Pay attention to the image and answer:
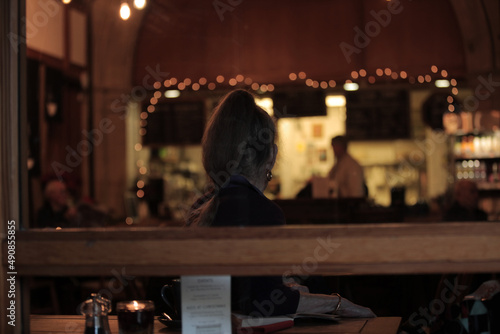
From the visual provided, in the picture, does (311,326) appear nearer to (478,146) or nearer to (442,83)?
(478,146)

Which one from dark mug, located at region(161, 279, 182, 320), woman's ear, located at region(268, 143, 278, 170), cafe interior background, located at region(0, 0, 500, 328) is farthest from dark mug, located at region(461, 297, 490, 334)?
cafe interior background, located at region(0, 0, 500, 328)

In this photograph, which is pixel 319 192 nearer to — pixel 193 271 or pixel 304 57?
pixel 304 57

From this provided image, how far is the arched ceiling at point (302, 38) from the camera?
7.70m

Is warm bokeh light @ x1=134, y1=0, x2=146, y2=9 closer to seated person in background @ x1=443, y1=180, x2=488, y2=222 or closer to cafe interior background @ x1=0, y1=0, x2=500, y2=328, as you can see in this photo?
cafe interior background @ x1=0, y1=0, x2=500, y2=328

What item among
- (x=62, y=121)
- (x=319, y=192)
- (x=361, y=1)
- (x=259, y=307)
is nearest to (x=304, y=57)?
(x=361, y=1)

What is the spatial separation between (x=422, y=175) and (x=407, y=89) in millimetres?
1075

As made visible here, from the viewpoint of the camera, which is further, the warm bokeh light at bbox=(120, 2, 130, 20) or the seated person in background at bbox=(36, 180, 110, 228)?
the warm bokeh light at bbox=(120, 2, 130, 20)

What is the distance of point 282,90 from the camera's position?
811cm

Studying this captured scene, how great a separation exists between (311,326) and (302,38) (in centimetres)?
→ 645

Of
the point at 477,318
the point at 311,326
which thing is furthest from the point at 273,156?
the point at 477,318

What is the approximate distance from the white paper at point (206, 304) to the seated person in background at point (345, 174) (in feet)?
16.1
